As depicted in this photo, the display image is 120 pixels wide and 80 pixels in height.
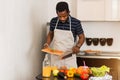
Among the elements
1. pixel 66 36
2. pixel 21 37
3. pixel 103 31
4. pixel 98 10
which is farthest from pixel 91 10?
pixel 21 37

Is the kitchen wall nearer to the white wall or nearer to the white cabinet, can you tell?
the white cabinet

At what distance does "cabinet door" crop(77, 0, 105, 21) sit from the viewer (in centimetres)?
320

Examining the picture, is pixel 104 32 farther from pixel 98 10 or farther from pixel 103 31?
pixel 98 10

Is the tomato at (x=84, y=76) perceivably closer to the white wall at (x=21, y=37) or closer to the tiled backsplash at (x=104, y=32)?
the white wall at (x=21, y=37)

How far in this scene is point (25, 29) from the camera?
2.65 meters

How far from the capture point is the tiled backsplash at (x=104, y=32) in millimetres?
3342

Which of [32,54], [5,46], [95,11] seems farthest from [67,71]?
[95,11]

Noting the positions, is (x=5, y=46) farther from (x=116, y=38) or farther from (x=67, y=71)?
(x=116, y=38)

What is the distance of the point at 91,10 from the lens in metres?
3.23

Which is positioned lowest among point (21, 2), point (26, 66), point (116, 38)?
point (26, 66)

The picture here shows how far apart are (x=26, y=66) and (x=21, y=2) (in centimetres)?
71

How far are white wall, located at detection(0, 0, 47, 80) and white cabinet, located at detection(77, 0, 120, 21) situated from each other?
21.2 inches

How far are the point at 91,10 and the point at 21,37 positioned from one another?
45.2 inches

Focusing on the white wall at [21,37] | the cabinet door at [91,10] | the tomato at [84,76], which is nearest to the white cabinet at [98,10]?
the cabinet door at [91,10]
